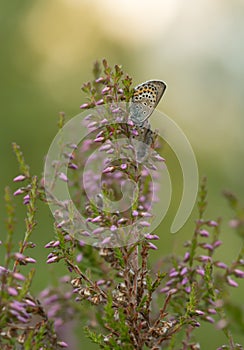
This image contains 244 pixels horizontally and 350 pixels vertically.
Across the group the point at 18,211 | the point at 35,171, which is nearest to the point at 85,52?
the point at 35,171

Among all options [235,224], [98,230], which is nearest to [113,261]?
[98,230]

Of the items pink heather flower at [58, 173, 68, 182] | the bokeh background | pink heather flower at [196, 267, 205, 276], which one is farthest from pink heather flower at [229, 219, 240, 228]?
the bokeh background

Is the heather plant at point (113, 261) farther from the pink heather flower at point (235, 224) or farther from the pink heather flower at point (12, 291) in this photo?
the pink heather flower at point (235, 224)

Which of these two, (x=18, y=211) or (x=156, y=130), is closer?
(x=156, y=130)

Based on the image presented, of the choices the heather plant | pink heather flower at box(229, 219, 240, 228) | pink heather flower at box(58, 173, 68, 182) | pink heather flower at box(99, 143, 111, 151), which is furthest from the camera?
pink heather flower at box(58, 173, 68, 182)

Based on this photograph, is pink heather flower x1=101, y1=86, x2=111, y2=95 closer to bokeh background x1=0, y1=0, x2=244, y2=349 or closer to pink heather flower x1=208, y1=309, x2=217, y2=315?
pink heather flower x1=208, y1=309, x2=217, y2=315

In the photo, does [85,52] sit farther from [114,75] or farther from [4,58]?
[114,75]
